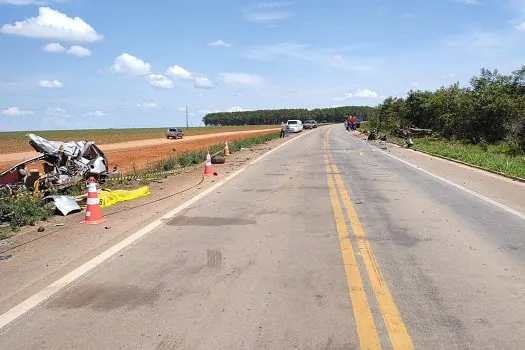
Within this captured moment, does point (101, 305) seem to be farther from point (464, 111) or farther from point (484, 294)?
point (464, 111)

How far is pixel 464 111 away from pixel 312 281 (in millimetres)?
33207

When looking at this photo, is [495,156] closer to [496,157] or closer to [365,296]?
Result: [496,157]

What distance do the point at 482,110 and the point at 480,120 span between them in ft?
3.22

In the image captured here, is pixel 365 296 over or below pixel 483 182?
over

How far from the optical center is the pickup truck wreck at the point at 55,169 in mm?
13203

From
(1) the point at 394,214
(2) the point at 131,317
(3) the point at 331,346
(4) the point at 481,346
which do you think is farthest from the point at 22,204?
(4) the point at 481,346

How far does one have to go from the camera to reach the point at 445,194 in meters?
12.7

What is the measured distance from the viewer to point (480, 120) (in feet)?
112

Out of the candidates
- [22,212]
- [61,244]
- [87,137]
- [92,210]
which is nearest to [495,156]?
[92,210]

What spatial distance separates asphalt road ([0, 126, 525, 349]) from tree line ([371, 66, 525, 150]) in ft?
75.7

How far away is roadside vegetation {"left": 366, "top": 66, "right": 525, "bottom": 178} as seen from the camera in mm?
27803

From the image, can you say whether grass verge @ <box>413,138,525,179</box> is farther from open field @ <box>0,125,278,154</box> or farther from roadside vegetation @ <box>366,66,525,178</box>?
open field @ <box>0,125,278,154</box>

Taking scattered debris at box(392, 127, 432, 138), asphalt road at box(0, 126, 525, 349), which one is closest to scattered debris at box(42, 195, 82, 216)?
asphalt road at box(0, 126, 525, 349)

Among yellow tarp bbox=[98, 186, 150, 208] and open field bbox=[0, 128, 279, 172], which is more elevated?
yellow tarp bbox=[98, 186, 150, 208]
